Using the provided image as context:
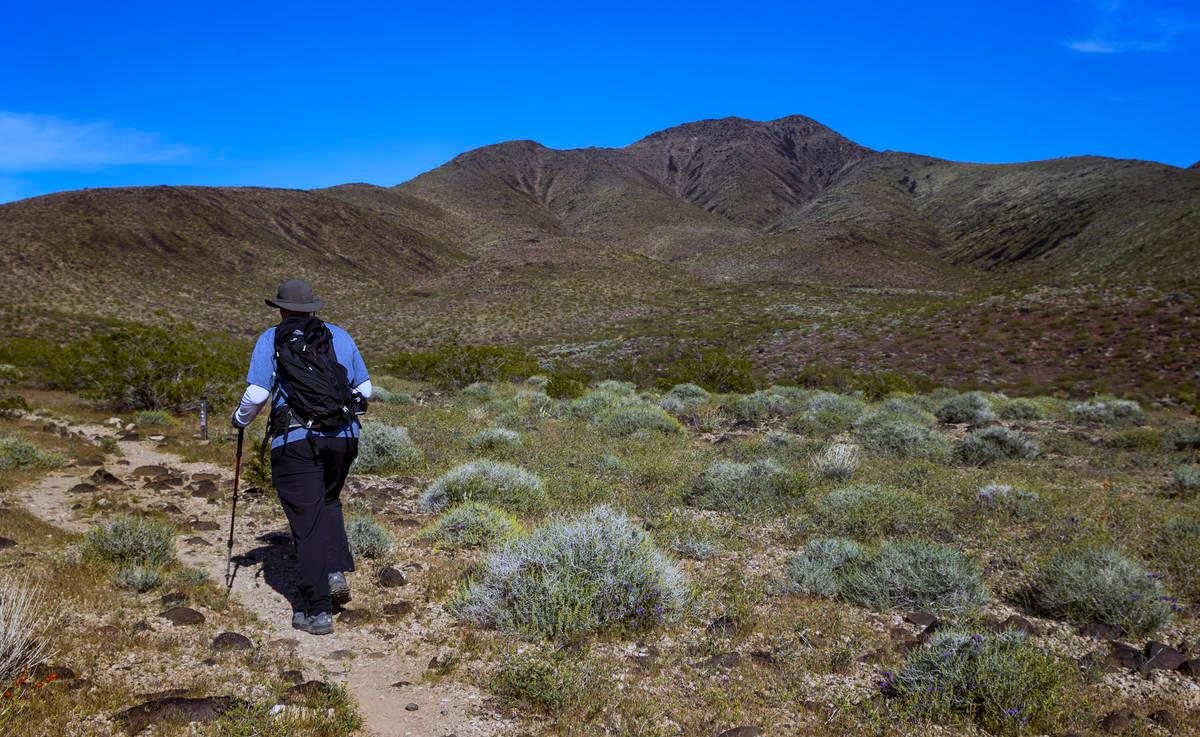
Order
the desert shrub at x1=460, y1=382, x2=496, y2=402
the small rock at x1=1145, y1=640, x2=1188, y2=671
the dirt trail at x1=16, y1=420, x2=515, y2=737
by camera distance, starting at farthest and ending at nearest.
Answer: the desert shrub at x1=460, y1=382, x2=496, y2=402 < the small rock at x1=1145, y1=640, x2=1188, y2=671 < the dirt trail at x1=16, y1=420, x2=515, y2=737

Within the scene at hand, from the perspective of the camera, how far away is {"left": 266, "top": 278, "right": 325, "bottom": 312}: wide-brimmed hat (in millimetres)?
4121

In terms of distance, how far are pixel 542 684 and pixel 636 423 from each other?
8.08 meters

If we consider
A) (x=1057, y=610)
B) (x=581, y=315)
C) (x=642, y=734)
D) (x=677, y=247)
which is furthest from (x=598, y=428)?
(x=677, y=247)

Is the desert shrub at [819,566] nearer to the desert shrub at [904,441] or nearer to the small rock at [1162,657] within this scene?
the small rock at [1162,657]

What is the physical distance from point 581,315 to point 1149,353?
32703 mm

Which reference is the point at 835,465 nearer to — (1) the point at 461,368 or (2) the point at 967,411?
(2) the point at 967,411

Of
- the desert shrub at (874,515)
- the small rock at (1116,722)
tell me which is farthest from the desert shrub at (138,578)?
the small rock at (1116,722)

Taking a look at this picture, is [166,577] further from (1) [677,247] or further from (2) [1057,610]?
(1) [677,247]

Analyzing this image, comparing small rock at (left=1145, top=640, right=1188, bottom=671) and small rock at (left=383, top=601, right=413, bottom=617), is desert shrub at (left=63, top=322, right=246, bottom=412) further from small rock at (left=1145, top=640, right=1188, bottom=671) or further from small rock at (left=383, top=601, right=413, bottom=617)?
small rock at (left=1145, top=640, right=1188, bottom=671)

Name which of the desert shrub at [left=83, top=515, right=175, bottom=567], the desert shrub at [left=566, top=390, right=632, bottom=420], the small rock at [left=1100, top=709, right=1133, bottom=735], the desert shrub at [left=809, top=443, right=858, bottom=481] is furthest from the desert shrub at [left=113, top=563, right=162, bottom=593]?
the desert shrub at [left=566, top=390, right=632, bottom=420]

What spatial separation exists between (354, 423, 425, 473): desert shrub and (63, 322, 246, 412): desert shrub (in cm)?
701

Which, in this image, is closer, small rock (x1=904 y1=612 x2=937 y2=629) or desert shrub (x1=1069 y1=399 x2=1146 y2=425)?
small rock (x1=904 y1=612 x2=937 y2=629)

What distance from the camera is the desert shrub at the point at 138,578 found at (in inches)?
169

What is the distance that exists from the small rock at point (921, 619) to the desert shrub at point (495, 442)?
236 inches
